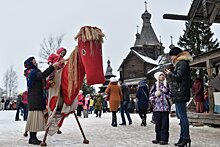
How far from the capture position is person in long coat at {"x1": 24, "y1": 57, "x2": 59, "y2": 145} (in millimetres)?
6020

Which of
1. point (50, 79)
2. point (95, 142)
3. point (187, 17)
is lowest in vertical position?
point (95, 142)

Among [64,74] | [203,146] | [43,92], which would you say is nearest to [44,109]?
[43,92]

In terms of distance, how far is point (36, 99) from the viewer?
6160mm

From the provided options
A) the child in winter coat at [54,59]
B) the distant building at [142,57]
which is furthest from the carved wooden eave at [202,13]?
the distant building at [142,57]

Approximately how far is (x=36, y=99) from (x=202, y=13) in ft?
18.4

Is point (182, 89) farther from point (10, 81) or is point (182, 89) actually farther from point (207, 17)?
point (10, 81)

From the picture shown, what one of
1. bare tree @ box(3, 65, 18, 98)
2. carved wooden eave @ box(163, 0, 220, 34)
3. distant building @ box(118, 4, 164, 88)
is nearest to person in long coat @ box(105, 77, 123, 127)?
carved wooden eave @ box(163, 0, 220, 34)

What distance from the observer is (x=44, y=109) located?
6.26 meters

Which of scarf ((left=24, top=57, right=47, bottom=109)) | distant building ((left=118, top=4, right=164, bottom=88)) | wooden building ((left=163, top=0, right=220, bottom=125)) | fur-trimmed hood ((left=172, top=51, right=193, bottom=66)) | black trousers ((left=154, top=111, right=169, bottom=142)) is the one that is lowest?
black trousers ((left=154, top=111, right=169, bottom=142))

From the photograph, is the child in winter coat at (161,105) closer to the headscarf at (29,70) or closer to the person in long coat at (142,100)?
the headscarf at (29,70)

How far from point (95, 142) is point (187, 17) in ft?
15.8

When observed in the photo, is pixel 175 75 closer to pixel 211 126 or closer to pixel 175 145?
pixel 175 145

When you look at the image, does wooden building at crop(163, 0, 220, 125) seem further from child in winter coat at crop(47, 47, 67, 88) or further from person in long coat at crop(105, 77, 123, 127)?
child in winter coat at crop(47, 47, 67, 88)

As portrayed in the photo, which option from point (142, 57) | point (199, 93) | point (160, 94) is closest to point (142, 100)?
point (199, 93)
